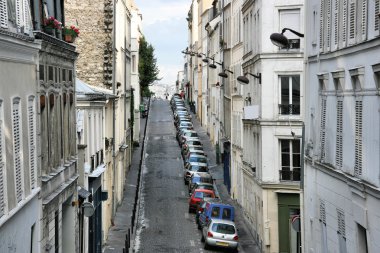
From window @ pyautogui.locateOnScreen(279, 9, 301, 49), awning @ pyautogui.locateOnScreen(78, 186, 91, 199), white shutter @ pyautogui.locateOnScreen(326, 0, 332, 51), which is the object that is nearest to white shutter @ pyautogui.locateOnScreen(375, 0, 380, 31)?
white shutter @ pyautogui.locateOnScreen(326, 0, 332, 51)

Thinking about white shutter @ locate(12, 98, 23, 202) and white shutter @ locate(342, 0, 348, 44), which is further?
white shutter @ locate(342, 0, 348, 44)

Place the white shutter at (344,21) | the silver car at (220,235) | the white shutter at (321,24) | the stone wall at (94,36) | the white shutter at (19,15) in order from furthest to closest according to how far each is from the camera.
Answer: the stone wall at (94,36) < the silver car at (220,235) < the white shutter at (321,24) < the white shutter at (344,21) < the white shutter at (19,15)

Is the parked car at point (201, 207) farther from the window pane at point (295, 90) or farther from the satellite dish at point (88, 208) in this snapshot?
the satellite dish at point (88, 208)

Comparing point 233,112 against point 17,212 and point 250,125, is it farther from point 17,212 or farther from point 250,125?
point 17,212

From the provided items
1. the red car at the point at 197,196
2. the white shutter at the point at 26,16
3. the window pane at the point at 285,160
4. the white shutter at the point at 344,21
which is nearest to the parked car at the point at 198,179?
the red car at the point at 197,196

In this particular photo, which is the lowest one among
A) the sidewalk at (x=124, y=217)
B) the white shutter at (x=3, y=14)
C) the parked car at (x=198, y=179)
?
the sidewalk at (x=124, y=217)

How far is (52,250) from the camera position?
73.0ft

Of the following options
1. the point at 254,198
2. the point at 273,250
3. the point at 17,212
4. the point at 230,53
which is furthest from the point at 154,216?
the point at 17,212

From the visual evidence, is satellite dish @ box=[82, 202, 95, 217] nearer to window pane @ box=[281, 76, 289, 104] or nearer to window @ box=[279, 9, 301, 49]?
window pane @ box=[281, 76, 289, 104]

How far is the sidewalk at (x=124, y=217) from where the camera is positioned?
37.7 meters

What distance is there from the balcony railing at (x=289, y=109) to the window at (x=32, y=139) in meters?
19.5

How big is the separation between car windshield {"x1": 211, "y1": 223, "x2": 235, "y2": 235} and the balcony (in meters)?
Answer: 3.22

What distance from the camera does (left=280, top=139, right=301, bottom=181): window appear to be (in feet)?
124

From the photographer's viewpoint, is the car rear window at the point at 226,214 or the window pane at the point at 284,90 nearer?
the window pane at the point at 284,90
